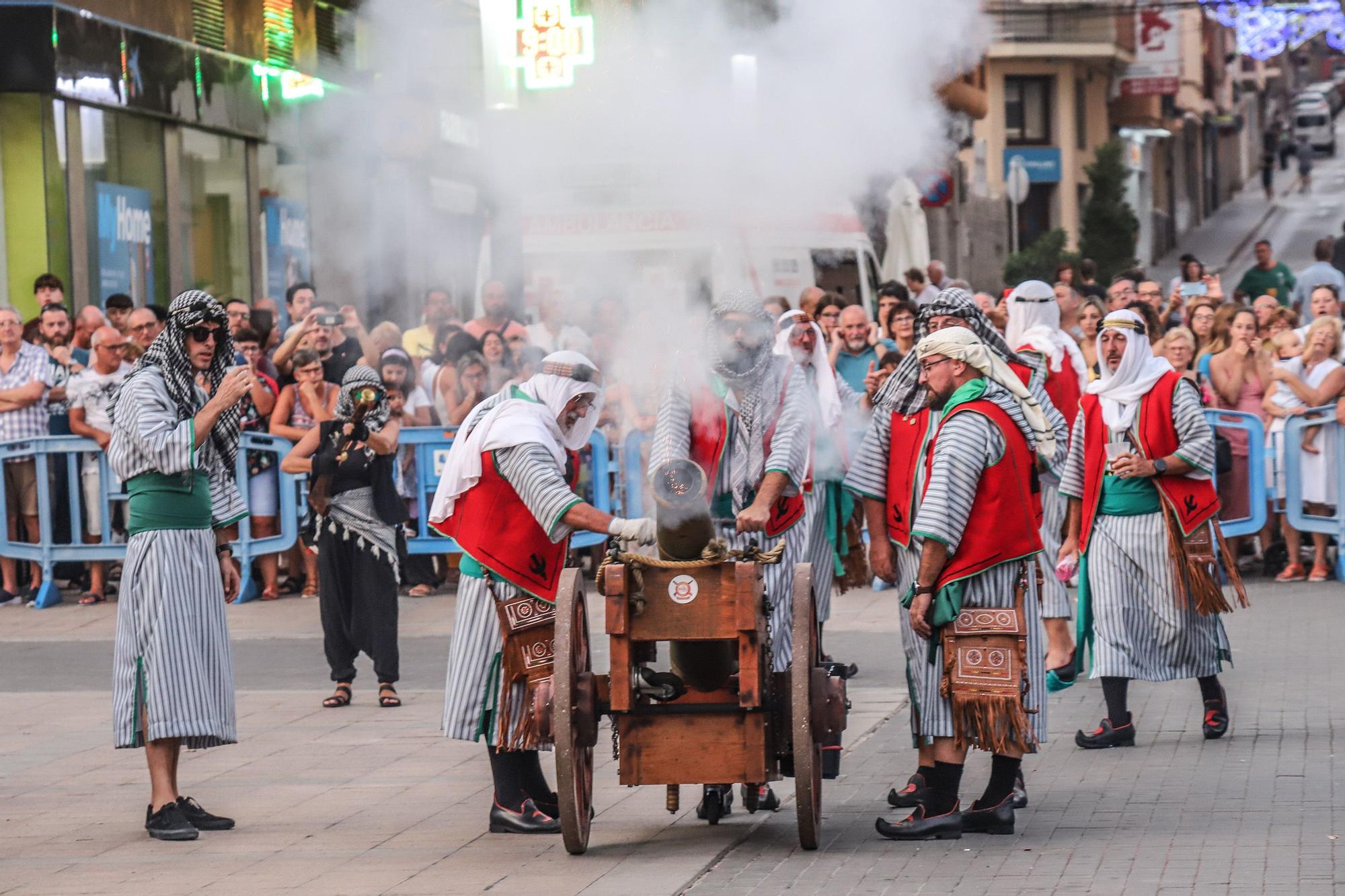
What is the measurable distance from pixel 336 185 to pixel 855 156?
34.9 ft

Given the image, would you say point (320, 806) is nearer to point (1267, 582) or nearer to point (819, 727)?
point (819, 727)

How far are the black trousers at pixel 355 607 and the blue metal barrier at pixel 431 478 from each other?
12.0ft

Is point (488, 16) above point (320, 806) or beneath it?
above

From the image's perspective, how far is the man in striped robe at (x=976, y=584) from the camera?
671 cm

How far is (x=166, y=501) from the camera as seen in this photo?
717 centimetres

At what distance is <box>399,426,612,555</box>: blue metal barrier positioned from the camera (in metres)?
13.9

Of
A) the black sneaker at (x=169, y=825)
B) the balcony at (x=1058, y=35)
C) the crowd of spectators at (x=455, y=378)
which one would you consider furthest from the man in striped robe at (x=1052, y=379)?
the balcony at (x=1058, y=35)

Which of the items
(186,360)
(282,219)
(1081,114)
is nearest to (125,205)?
(282,219)

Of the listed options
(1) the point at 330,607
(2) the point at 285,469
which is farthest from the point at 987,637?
(2) the point at 285,469

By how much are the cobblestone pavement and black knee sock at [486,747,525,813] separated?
0.87 metres

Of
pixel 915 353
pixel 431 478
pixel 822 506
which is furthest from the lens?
pixel 431 478

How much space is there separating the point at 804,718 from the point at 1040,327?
14.9ft

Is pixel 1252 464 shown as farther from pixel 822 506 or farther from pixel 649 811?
pixel 649 811

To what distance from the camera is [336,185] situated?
2234 centimetres
